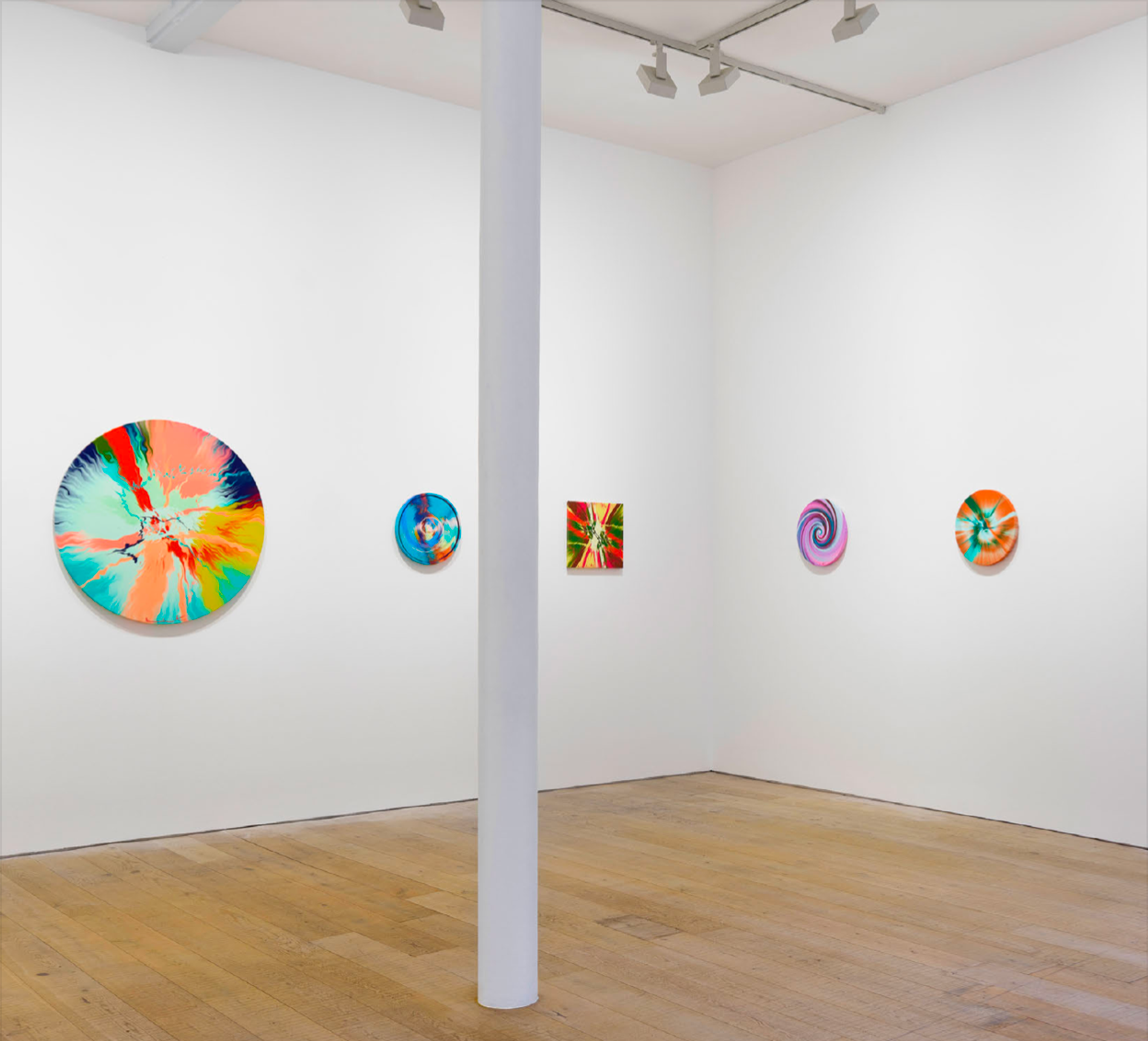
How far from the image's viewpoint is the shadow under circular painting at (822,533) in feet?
24.0

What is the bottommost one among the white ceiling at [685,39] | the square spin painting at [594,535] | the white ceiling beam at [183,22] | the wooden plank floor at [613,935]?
the wooden plank floor at [613,935]

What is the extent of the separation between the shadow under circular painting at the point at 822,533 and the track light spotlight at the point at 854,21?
281 centimetres

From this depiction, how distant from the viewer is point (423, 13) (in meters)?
5.55

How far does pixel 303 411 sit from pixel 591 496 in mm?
2004

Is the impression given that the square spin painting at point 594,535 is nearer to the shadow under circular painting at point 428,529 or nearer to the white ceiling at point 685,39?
the shadow under circular painting at point 428,529

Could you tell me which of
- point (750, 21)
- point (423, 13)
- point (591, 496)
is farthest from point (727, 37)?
point (591, 496)

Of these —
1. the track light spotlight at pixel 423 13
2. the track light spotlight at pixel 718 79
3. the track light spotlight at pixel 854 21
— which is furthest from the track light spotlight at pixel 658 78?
the track light spotlight at pixel 423 13

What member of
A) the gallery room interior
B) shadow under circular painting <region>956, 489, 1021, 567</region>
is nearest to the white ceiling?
the gallery room interior

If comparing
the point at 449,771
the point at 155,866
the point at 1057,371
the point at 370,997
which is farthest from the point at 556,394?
the point at 370,997

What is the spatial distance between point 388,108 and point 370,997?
4.97 metres

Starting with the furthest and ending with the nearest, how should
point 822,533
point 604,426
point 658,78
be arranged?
point 604,426 → point 822,533 → point 658,78

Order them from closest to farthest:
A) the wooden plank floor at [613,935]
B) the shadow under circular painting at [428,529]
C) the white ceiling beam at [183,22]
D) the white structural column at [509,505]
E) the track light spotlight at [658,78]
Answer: the wooden plank floor at [613,935] < the white structural column at [509,505] < the white ceiling beam at [183,22] < the track light spotlight at [658,78] < the shadow under circular painting at [428,529]

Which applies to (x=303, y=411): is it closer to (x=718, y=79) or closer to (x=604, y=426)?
(x=604, y=426)

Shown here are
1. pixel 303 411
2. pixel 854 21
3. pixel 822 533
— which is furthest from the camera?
pixel 822 533
